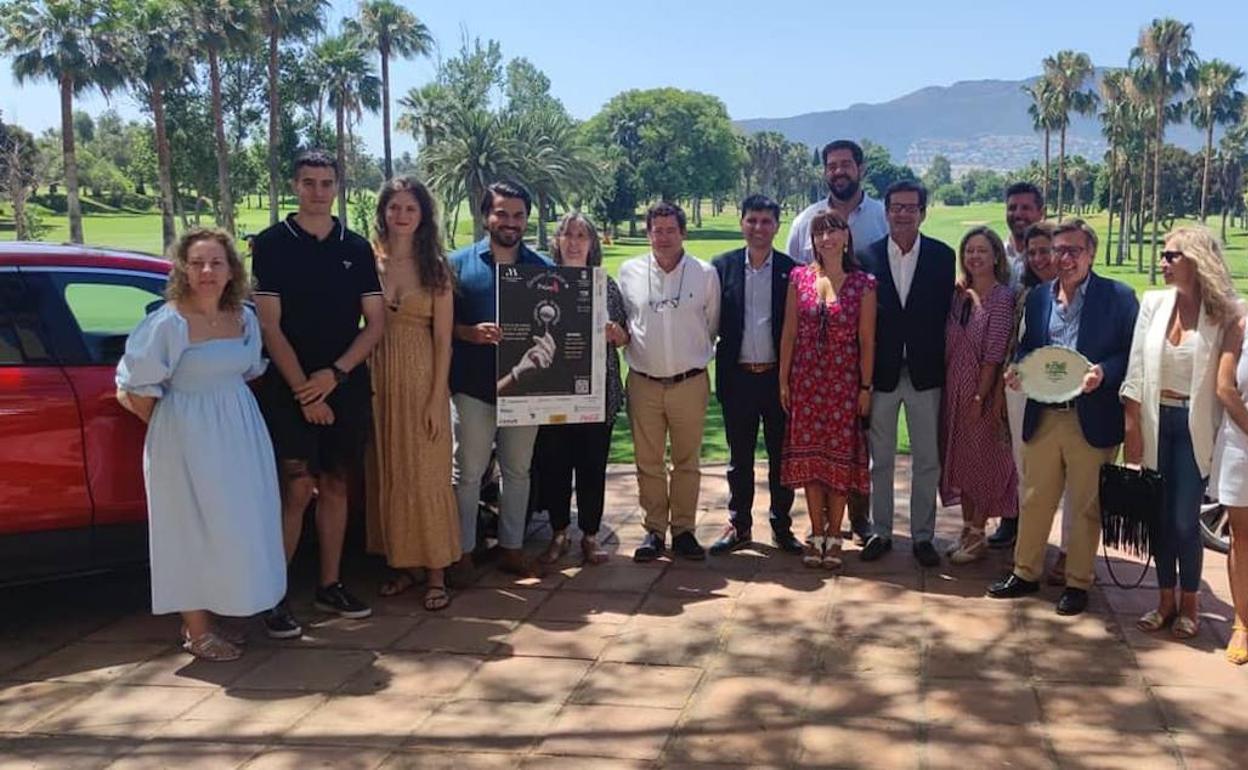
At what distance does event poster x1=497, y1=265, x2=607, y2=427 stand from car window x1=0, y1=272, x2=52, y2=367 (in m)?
1.93

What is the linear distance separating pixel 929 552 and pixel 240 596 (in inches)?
132

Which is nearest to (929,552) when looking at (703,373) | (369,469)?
(703,373)

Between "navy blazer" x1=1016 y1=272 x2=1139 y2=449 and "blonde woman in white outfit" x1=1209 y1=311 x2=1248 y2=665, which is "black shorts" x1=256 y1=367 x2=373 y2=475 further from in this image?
"blonde woman in white outfit" x1=1209 y1=311 x2=1248 y2=665

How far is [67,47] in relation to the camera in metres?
32.6

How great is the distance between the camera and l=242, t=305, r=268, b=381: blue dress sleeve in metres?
4.07

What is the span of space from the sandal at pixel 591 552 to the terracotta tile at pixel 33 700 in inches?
94.1

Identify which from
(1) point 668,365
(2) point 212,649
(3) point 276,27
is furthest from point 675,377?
(3) point 276,27

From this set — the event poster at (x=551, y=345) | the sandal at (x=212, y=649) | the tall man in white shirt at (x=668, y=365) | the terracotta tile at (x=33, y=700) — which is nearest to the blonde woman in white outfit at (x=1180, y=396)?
the tall man in white shirt at (x=668, y=365)

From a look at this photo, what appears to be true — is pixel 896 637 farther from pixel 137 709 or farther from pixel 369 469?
pixel 137 709

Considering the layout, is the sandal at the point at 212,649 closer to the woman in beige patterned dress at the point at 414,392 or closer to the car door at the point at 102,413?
the car door at the point at 102,413

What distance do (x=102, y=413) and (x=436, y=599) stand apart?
64.5 inches

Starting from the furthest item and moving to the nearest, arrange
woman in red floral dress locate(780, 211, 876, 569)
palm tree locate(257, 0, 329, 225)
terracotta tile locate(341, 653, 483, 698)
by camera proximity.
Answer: palm tree locate(257, 0, 329, 225) < woman in red floral dress locate(780, 211, 876, 569) < terracotta tile locate(341, 653, 483, 698)

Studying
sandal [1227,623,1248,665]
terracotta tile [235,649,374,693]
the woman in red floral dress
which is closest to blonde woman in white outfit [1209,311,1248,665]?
sandal [1227,623,1248,665]

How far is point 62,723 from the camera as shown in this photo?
3.54 metres
